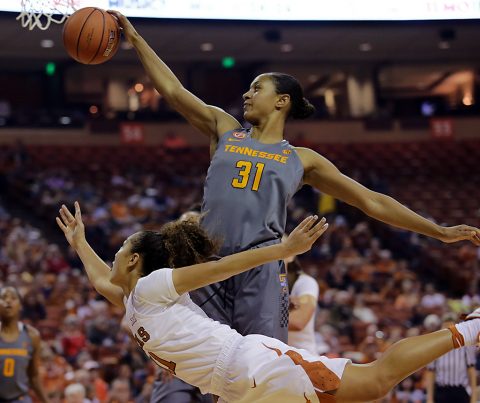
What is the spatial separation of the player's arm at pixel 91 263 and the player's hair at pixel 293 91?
3.81ft

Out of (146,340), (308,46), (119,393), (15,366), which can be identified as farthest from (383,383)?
(308,46)

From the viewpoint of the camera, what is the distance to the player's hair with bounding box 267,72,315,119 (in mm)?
4355

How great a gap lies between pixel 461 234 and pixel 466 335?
2.22ft

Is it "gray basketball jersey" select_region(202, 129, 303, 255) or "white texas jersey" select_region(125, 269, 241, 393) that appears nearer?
"white texas jersey" select_region(125, 269, 241, 393)

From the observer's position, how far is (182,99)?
438 cm

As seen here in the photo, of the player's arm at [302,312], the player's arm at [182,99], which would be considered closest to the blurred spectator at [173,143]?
the player's arm at [302,312]

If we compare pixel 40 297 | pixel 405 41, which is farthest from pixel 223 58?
pixel 40 297

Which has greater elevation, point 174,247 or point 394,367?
point 174,247

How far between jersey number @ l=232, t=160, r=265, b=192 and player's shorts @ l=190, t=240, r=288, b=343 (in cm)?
28

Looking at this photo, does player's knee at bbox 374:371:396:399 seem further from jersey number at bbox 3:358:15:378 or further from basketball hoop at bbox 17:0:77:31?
jersey number at bbox 3:358:15:378

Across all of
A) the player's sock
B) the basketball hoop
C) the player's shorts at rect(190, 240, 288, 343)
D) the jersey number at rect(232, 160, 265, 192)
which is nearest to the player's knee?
the player's sock

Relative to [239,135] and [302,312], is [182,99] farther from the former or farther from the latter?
[302,312]

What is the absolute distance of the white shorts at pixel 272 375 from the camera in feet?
12.0

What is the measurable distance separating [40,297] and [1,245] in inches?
93.7
